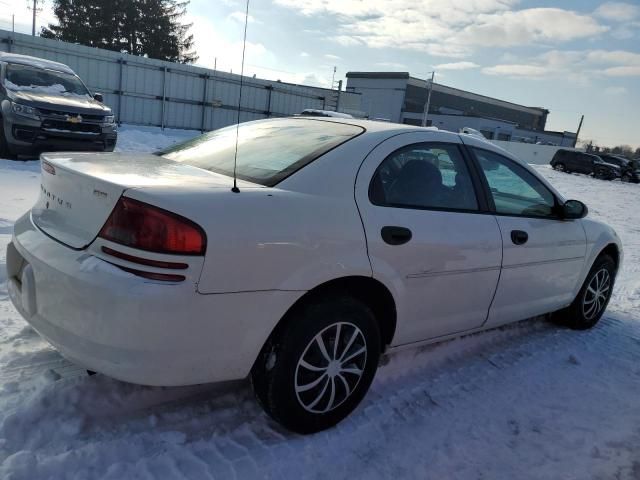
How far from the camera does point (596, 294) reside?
450 centimetres

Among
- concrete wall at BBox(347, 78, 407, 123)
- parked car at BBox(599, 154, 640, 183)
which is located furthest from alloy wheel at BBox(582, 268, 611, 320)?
concrete wall at BBox(347, 78, 407, 123)

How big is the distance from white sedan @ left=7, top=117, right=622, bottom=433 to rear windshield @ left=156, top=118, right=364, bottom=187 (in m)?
0.02

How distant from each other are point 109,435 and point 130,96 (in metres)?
18.4

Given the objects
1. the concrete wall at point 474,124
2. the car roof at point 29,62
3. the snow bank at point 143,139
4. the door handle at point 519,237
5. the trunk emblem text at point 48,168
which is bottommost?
the snow bank at point 143,139

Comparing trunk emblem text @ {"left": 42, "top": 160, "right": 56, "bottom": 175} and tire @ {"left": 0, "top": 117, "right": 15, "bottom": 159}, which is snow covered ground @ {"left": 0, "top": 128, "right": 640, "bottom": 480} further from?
tire @ {"left": 0, "top": 117, "right": 15, "bottom": 159}

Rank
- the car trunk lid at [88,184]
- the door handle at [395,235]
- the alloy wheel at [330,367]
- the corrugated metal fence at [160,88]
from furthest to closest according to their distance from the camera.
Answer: the corrugated metal fence at [160,88] → the door handle at [395,235] → the alloy wheel at [330,367] → the car trunk lid at [88,184]

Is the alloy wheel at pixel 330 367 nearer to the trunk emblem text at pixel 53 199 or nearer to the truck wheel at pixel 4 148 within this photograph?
the trunk emblem text at pixel 53 199

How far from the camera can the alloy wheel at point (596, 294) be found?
4.42m

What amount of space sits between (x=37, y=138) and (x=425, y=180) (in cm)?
817

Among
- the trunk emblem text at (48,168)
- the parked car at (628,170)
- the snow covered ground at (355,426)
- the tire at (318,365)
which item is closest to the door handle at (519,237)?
the snow covered ground at (355,426)

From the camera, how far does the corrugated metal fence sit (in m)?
17.3

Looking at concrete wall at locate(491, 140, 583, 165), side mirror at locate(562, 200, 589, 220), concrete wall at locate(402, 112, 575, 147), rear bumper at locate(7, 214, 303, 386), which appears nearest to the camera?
rear bumper at locate(7, 214, 303, 386)

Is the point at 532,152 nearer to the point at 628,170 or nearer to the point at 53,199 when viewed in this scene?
the point at 628,170

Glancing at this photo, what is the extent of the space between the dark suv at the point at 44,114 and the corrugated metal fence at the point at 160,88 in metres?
7.83
